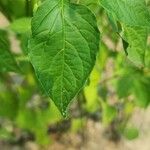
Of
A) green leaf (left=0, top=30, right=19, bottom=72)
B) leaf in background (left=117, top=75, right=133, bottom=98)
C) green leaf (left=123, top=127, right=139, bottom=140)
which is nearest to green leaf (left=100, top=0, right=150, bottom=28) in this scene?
green leaf (left=0, top=30, right=19, bottom=72)

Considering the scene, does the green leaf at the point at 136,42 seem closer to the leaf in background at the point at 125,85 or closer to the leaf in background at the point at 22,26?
the leaf in background at the point at 22,26

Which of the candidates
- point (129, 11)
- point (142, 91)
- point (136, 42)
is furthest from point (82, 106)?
point (129, 11)

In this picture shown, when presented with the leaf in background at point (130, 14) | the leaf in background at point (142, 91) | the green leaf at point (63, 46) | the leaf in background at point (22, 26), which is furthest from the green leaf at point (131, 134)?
the green leaf at point (63, 46)

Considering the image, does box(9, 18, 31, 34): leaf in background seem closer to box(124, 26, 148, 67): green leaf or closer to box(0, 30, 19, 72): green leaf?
box(0, 30, 19, 72): green leaf

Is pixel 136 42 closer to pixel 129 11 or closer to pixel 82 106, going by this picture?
pixel 129 11

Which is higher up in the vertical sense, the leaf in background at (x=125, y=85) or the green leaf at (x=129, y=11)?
the green leaf at (x=129, y=11)

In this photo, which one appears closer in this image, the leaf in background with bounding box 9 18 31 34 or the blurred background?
the leaf in background with bounding box 9 18 31 34

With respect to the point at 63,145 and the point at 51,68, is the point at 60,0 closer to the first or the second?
the point at 51,68
